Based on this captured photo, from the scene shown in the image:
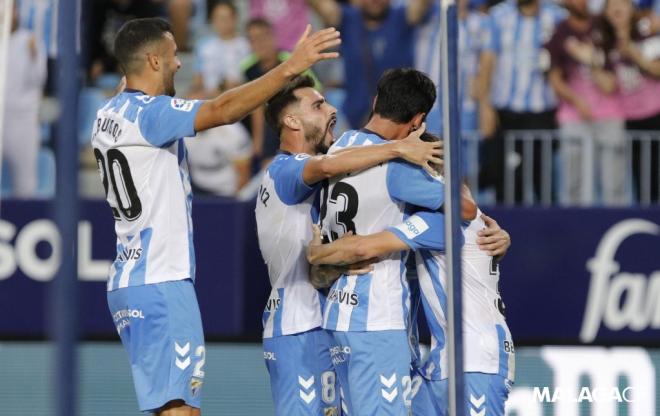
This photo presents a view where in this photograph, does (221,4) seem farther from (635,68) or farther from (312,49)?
(312,49)

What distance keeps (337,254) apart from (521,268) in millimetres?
5297

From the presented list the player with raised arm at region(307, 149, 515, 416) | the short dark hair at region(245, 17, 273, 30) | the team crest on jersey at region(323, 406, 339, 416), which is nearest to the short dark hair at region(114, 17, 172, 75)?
the player with raised arm at region(307, 149, 515, 416)

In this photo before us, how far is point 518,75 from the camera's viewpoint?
12.0 meters

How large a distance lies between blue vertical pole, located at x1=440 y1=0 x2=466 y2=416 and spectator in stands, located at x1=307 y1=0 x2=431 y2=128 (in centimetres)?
663

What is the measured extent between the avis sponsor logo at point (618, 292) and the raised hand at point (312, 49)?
607 centimetres

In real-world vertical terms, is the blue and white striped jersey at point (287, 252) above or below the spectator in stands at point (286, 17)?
below

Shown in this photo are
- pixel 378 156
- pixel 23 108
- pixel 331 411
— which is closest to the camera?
pixel 378 156

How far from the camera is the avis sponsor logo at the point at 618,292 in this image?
36.6 ft

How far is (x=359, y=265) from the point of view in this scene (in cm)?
645

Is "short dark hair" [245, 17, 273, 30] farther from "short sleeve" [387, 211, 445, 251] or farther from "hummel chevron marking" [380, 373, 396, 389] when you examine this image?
"hummel chevron marking" [380, 373, 396, 389]

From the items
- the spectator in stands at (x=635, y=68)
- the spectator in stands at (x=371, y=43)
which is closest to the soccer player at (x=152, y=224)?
the spectator in stands at (x=371, y=43)

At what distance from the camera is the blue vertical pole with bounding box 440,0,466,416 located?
199 inches

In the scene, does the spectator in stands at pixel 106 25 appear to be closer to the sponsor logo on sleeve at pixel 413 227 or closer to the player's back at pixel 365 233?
the player's back at pixel 365 233

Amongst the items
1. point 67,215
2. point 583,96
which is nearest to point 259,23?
point 583,96
